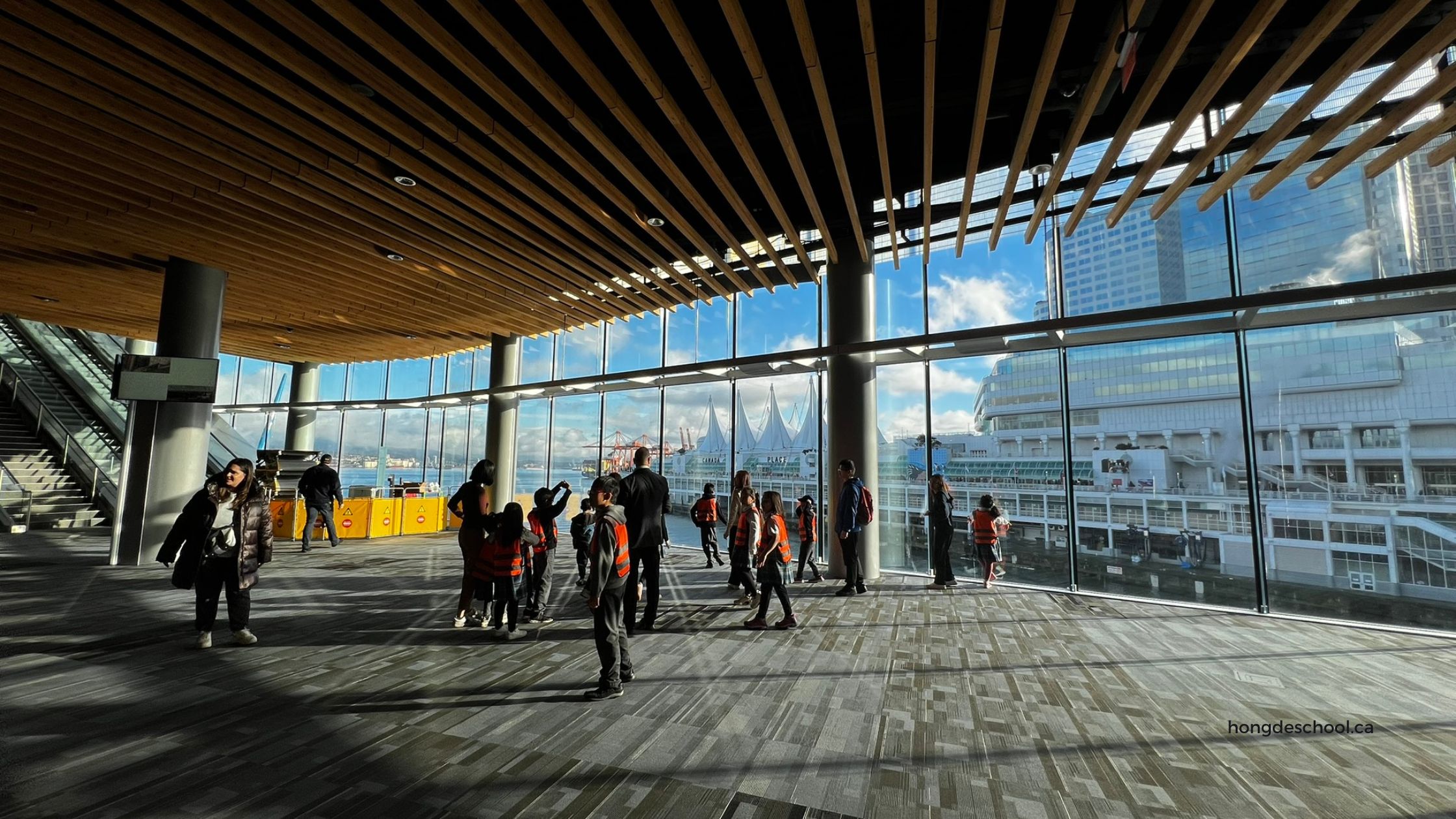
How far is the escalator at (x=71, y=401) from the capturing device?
11531mm

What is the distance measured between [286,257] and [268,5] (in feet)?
16.7

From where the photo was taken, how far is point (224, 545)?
13.8ft

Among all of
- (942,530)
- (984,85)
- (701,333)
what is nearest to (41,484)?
(701,333)

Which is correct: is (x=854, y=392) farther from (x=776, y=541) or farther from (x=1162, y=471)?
(x=1162, y=471)

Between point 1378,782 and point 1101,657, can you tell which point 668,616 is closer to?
point 1101,657

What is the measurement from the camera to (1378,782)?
2523 millimetres

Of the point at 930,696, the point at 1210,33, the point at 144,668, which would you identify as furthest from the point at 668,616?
the point at 1210,33

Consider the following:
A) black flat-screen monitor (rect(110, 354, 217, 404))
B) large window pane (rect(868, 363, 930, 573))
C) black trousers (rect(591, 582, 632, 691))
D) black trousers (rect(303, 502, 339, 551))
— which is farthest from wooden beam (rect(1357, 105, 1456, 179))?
black trousers (rect(303, 502, 339, 551))

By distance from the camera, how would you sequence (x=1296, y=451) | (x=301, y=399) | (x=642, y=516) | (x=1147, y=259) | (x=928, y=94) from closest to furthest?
(x=928, y=94) → (x=642, y=516) → (x=1296, y=451) → (x=1147, y=259) → (x=301, y=399)

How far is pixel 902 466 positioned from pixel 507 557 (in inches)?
226

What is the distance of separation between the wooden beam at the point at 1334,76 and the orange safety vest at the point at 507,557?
6649 millimetres

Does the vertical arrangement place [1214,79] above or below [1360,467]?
above

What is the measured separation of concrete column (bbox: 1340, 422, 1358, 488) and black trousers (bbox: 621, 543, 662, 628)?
7.20 meters

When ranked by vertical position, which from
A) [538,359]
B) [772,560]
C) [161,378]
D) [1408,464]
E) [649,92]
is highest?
[649,92]
